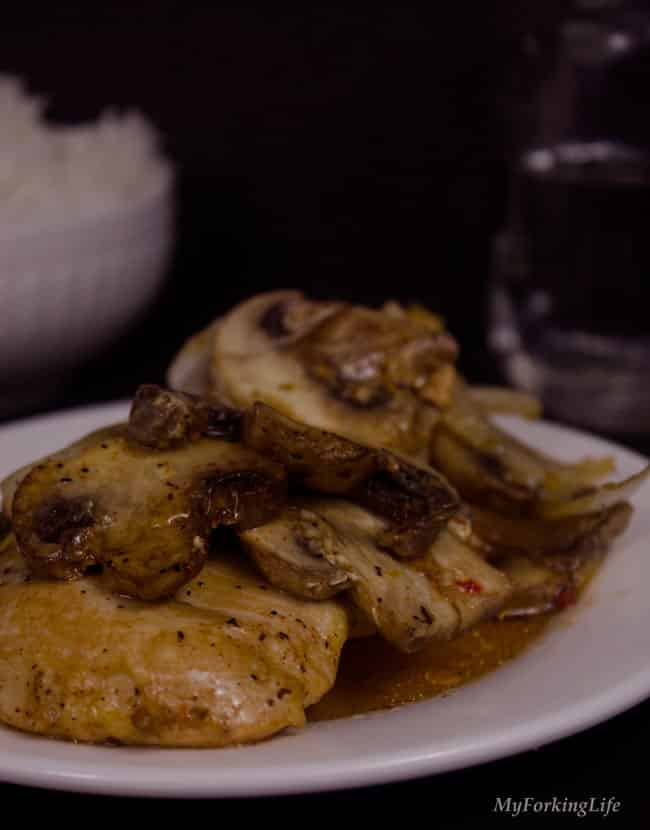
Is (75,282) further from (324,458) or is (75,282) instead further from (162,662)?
(162,662)

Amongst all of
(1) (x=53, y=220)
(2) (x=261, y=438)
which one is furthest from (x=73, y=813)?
(1) (x=53, y=220)

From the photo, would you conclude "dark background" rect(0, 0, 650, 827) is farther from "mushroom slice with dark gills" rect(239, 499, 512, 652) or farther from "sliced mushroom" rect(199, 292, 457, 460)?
"mushroom slice with dark gills" rect(239, 499, 512, 652)

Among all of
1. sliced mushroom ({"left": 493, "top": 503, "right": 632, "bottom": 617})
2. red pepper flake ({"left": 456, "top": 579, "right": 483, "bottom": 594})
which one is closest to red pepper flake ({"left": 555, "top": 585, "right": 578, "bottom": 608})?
sliced mushroom ({"left": 493, "top": 503, "right": 632, "bottom": 617})

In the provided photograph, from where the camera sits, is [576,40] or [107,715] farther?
[576,40]

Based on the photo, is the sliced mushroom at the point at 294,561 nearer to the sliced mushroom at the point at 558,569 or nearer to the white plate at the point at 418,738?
the white plate at the point at 418,738

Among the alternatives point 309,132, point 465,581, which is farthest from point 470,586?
point 309,132

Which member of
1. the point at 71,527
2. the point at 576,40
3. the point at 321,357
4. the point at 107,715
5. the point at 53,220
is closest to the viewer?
the point at 107,715

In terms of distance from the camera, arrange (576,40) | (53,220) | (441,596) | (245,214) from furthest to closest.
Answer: (245,214) < (576,40) < (53,220) < (441,596)

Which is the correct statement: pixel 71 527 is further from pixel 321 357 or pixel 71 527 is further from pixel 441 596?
pixel 321 357
